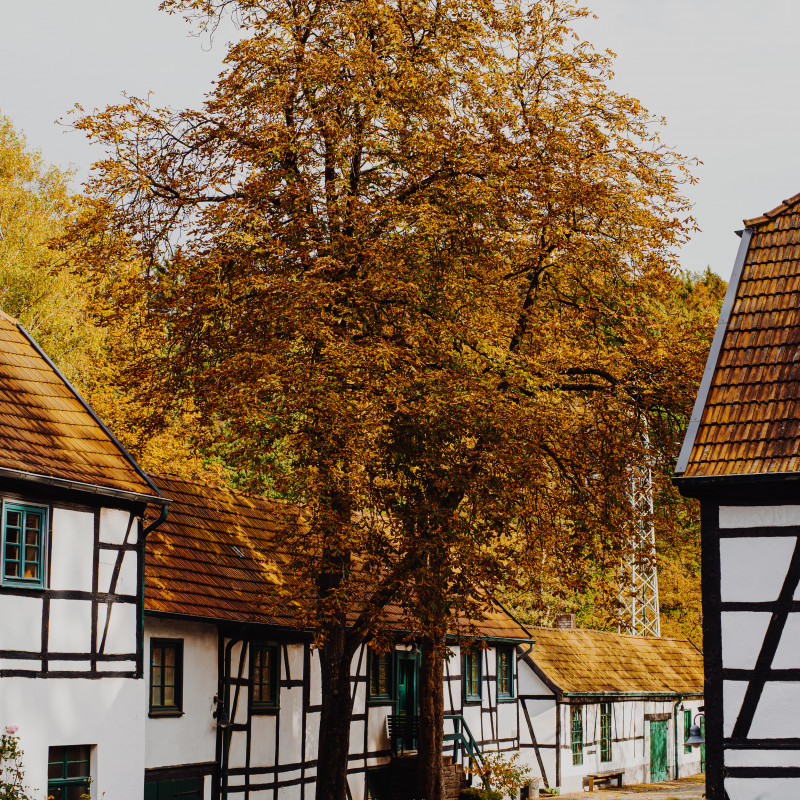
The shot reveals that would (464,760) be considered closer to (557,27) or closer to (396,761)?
(396,761)

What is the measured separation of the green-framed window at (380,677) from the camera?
25.5 metres

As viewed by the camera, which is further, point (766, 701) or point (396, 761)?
point (396, 761)

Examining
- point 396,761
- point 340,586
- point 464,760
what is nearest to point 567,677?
point 464,760

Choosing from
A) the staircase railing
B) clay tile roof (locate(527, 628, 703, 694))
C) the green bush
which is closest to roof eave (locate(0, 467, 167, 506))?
Answer: the green bush

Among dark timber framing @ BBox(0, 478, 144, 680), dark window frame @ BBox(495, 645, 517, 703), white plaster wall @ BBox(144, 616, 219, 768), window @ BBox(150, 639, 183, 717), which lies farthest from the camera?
dark window frame @ BBox(495, 645, 517, 703)

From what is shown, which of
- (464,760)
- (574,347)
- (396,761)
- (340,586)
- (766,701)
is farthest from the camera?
(464,760)

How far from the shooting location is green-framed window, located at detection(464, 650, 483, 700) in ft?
96.9

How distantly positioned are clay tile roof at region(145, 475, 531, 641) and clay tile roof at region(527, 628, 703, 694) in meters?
7.70

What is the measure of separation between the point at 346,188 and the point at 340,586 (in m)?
6.25

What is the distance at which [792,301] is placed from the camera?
14.0 metres

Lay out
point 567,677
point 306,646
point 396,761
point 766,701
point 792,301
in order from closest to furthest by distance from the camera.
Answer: point 766,701 → point 792,301 → point 306,646 → point 396,761 → point 567,677

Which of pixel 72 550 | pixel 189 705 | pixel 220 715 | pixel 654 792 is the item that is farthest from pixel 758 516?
pixel 654 792

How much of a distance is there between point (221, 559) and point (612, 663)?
54.7ft

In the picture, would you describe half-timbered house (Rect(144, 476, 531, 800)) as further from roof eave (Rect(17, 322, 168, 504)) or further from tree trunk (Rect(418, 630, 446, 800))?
roof eave (Rect(17, 322, 168, 504))
